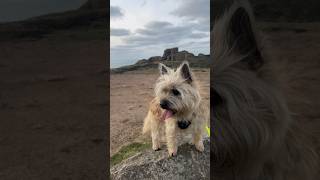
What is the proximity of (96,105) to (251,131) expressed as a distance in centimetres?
80

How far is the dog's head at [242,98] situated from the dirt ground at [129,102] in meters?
0.23

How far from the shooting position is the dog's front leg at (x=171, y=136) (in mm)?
2195

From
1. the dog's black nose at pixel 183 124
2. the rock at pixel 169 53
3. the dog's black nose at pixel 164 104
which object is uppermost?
the rock at pixel 169 53

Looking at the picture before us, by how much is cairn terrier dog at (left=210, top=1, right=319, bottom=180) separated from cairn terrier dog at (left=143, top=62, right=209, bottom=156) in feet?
0.73

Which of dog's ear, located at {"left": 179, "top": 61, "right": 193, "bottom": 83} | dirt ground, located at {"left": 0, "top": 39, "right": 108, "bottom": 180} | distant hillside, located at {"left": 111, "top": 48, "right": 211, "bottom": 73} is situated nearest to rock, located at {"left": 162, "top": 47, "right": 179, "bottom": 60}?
distant hillside, located at {"left": 111, "top": 48, "right": 211, "bottom": 73}

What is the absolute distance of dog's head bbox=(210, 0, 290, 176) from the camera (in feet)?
5.97

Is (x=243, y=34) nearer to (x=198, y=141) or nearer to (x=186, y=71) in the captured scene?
(x=186, y=71)

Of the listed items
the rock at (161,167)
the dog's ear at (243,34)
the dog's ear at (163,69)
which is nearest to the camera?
the dog's ear at (243,34)

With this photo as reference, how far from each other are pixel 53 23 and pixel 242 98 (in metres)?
1.07

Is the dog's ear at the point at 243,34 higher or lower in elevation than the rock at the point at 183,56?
higher

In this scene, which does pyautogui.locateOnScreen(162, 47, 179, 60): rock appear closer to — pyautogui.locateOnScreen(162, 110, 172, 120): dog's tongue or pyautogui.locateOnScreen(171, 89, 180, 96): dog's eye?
pyautogui.locateOnScreen(171, 89, 180, 96): dog's eye

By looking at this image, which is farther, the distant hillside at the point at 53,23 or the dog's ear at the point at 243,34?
the distant hillside at the point at 53,23

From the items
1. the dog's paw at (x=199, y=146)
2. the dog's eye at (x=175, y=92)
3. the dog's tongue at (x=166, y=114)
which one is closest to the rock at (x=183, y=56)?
the dog's eye at (x=175, y=92)

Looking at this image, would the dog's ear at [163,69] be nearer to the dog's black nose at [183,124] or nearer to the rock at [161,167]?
the dog's black nose at [183,124]
